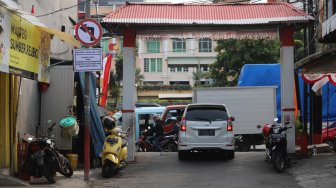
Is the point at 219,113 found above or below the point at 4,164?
above

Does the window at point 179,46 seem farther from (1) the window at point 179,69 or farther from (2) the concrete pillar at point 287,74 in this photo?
(2) the concrete pillar at point 287,74

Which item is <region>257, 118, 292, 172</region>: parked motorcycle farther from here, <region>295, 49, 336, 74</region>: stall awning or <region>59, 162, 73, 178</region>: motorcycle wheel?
<region>59, 162, 73, 178</region>: motorcycle wheel

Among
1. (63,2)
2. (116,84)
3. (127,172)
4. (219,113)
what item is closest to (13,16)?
(127,172)

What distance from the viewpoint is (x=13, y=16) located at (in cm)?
1032

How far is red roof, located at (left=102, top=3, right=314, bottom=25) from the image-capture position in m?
15.0

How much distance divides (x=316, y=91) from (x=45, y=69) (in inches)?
358

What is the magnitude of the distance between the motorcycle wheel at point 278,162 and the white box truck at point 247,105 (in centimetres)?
848

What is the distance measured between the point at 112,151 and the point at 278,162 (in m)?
4.25

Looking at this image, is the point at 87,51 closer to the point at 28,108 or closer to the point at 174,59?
the point at 28,108

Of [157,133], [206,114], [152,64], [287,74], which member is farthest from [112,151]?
[152,64]

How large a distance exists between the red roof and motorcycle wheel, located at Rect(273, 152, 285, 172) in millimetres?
4003

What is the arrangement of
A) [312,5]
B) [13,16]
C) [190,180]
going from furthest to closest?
[312,5] < [190,180] < [13,16]

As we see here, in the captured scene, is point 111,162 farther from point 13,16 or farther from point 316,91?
point 316,91

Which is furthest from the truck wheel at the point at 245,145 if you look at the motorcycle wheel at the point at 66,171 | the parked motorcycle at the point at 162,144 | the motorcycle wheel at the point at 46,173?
the motorcycle wheel at the point at 46,173
